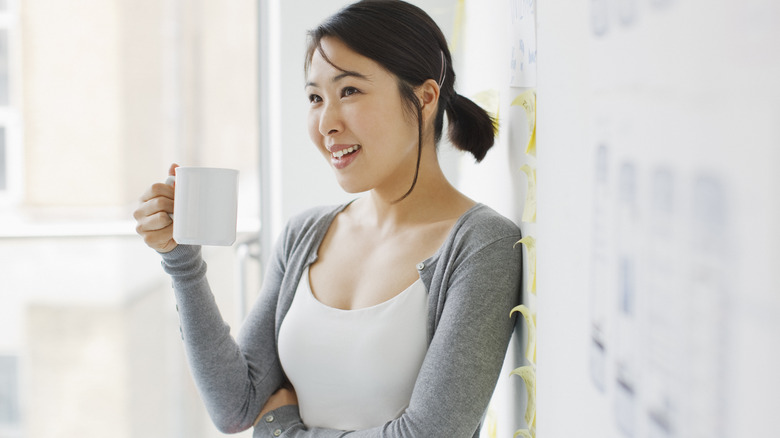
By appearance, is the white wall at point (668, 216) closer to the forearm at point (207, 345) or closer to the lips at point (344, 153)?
the lips at point (344, 153)

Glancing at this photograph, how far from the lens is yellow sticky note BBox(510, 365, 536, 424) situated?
0.78 m

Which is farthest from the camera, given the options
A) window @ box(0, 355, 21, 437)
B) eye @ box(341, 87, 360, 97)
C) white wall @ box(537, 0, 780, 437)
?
window @ box(0, 355, 21, 437)

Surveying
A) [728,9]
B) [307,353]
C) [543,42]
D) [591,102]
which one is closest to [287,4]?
[307,353]

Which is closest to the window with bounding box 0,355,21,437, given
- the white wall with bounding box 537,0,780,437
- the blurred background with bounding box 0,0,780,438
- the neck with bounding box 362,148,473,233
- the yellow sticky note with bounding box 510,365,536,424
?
the blurred background with bounding box 0,0,780,438

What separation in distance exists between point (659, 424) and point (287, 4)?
152 cm

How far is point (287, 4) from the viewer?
1.65 metres

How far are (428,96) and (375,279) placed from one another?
291mm

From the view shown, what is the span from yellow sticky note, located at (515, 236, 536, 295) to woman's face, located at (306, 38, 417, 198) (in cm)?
27

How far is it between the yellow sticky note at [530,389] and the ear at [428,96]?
0.41 meters

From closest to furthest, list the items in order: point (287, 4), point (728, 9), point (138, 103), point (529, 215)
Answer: point (728, 9), point (529, 215), point (287, 4), point (138, 103)

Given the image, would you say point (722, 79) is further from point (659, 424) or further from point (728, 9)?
point (659, 424)

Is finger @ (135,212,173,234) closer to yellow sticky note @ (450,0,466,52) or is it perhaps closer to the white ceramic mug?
the white ceramic mug

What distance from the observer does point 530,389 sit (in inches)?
31.5

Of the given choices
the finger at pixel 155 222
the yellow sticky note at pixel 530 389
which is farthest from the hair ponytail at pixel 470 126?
the finger at pixel 155 222
